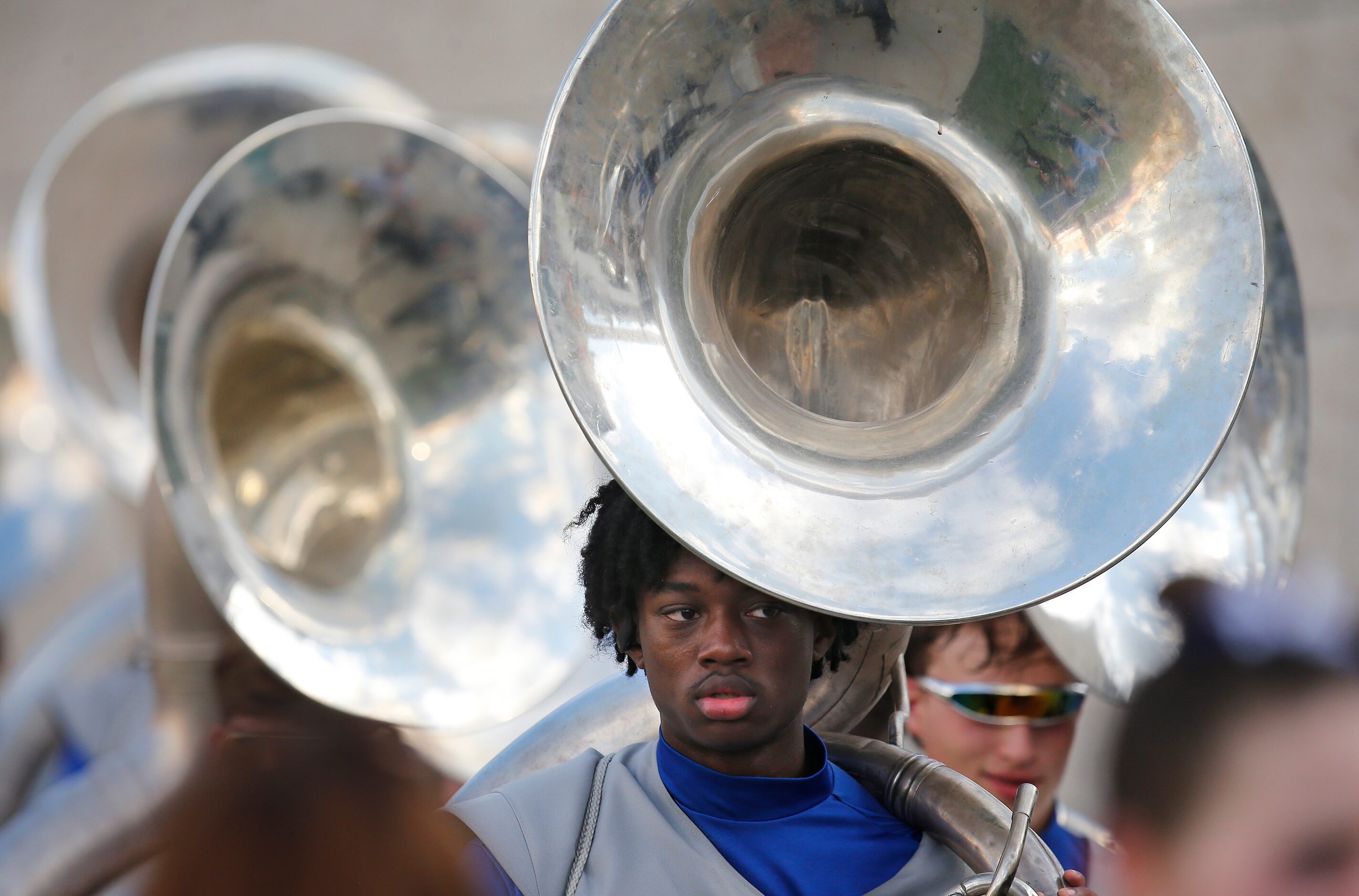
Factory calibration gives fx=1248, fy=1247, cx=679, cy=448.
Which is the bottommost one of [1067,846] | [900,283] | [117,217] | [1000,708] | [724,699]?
[1067,846]

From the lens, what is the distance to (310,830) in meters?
0.66

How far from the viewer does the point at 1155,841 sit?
899 mm

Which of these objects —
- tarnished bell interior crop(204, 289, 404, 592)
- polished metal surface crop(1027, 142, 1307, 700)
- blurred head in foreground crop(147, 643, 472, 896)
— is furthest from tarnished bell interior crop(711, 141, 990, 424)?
tarnished bell interior crop(204, 289, 404, 592)

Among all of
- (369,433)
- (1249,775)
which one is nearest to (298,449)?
(369,433)

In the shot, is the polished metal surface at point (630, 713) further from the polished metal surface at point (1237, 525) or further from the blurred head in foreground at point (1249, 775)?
the polished metal surface at point (1237, 525)

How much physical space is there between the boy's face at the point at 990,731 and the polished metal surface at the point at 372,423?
1.73ft

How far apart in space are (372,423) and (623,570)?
4.44 feet

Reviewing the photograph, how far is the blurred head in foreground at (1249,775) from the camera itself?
0.79m

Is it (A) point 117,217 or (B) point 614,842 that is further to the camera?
(A) point 117,217

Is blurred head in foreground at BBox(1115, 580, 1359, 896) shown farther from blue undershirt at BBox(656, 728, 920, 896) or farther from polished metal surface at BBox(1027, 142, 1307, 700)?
polished metal surface at BBox(1027, 142, 1307, 700)

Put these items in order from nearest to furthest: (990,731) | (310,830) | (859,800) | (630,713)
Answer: (310,830) → (859,800) → (630,713) → (990,731)

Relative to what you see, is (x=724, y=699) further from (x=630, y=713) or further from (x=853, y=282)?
(x=853, y=282)

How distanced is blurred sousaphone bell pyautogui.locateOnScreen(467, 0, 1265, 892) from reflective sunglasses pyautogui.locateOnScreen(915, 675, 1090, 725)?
2.47ft

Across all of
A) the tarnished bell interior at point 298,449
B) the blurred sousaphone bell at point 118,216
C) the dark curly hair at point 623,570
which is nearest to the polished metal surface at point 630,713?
the dark curly hair at point 623,570
